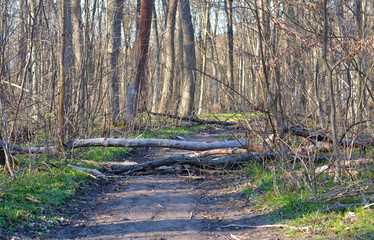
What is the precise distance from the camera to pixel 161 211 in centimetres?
577

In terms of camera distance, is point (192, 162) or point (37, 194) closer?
point (37, 194)

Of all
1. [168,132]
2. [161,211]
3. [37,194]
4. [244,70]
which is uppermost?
[244,70]

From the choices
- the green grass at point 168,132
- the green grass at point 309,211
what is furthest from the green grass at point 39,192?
the green grass at point 168,132

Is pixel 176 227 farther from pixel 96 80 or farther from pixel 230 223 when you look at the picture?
pixel 96 80

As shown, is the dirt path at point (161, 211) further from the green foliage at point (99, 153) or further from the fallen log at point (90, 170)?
the green foliage at point (99, 153)

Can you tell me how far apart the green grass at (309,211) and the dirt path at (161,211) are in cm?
25

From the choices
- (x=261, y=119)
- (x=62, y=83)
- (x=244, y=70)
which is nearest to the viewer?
(x=261, y=119)

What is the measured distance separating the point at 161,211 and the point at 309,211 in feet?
6.97

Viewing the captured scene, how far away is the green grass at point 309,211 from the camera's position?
14.1ft

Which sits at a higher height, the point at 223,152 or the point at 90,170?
the point at 223,152

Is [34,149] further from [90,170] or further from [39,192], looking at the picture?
[39,192]

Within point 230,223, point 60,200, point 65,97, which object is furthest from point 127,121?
point 230,223

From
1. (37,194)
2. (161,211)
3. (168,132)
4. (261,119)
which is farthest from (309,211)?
(168,132)

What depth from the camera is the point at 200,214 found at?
5750mm
